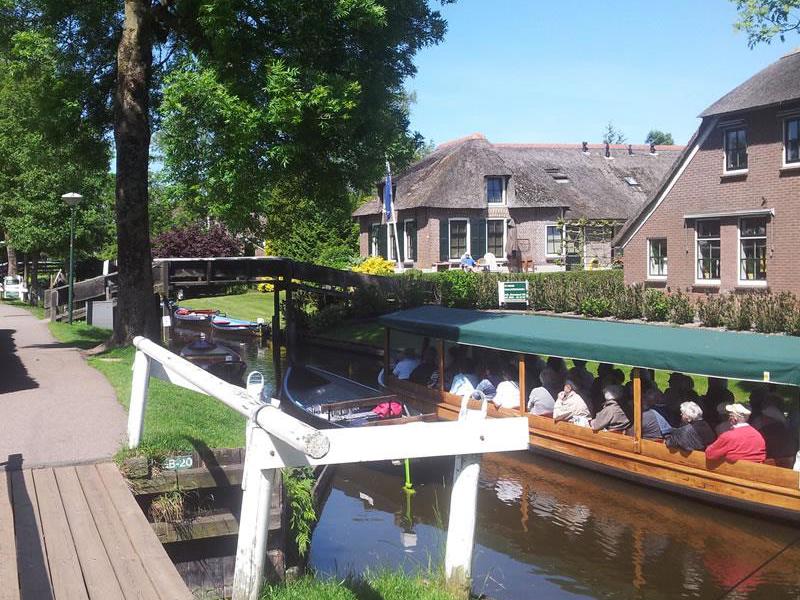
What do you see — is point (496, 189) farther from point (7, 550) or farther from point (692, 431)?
point (7, 550)

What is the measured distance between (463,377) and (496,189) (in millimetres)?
29525

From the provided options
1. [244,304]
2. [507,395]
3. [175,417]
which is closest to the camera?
[175,417]

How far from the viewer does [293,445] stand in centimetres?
414

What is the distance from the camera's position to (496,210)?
146 ft

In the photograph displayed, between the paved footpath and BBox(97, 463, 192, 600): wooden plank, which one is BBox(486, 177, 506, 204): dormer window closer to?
the paved footpath

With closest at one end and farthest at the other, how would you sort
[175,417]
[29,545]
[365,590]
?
[29,545]
[365,590]
[175,417]

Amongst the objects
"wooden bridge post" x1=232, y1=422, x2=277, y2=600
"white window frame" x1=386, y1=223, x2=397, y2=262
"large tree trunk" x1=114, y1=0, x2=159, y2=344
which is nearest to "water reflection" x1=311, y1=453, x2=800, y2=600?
"wooden bridge post" x1=232, y1=422, x2=277, y2=600

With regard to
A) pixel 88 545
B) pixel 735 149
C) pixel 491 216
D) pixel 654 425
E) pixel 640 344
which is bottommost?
pixel 654 425

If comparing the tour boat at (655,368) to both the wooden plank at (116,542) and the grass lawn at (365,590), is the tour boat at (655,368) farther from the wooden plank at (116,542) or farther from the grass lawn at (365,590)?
the wooden plank at (116,542)

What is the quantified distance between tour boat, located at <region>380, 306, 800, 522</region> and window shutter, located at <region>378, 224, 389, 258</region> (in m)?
30.2

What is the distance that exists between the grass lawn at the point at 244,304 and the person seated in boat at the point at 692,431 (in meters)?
29.7

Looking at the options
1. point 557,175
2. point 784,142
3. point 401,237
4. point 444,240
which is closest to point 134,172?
point 784,142

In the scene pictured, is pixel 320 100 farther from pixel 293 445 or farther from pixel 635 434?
pixel 293 445

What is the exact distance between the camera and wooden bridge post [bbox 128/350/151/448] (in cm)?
776
